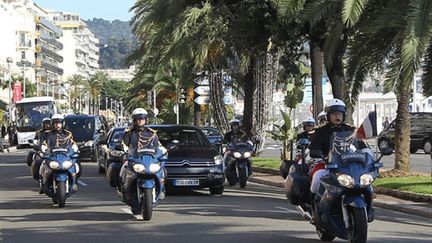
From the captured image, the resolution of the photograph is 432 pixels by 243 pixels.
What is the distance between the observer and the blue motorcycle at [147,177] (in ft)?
43.7

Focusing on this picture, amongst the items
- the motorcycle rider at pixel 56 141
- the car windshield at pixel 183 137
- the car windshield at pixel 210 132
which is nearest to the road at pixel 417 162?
the car windshield at pixel 210 132

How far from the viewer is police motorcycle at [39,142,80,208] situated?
1559 cm

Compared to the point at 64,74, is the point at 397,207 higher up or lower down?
lower down

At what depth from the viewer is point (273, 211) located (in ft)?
49.5

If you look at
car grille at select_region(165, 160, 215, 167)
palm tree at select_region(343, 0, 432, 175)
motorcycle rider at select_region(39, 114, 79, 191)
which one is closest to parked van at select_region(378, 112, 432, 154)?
palm tree at select_region(343, 0, 432, 175)

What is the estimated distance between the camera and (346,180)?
9617mm

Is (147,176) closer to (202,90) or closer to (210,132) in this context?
(210,132)

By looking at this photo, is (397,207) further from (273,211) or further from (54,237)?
(54,237)

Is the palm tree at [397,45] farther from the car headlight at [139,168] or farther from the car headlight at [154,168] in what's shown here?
the car headlight at [139,168]

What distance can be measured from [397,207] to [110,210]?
5.65 metres

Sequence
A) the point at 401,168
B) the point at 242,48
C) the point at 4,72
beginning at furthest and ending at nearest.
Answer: the point at 4,72 → the point at 242,48 → the point at 401,168

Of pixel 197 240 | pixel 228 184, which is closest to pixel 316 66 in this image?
pixel 228 184

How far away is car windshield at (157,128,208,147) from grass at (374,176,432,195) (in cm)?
433

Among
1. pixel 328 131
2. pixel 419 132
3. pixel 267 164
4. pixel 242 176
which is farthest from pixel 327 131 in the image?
pixel 419 132
